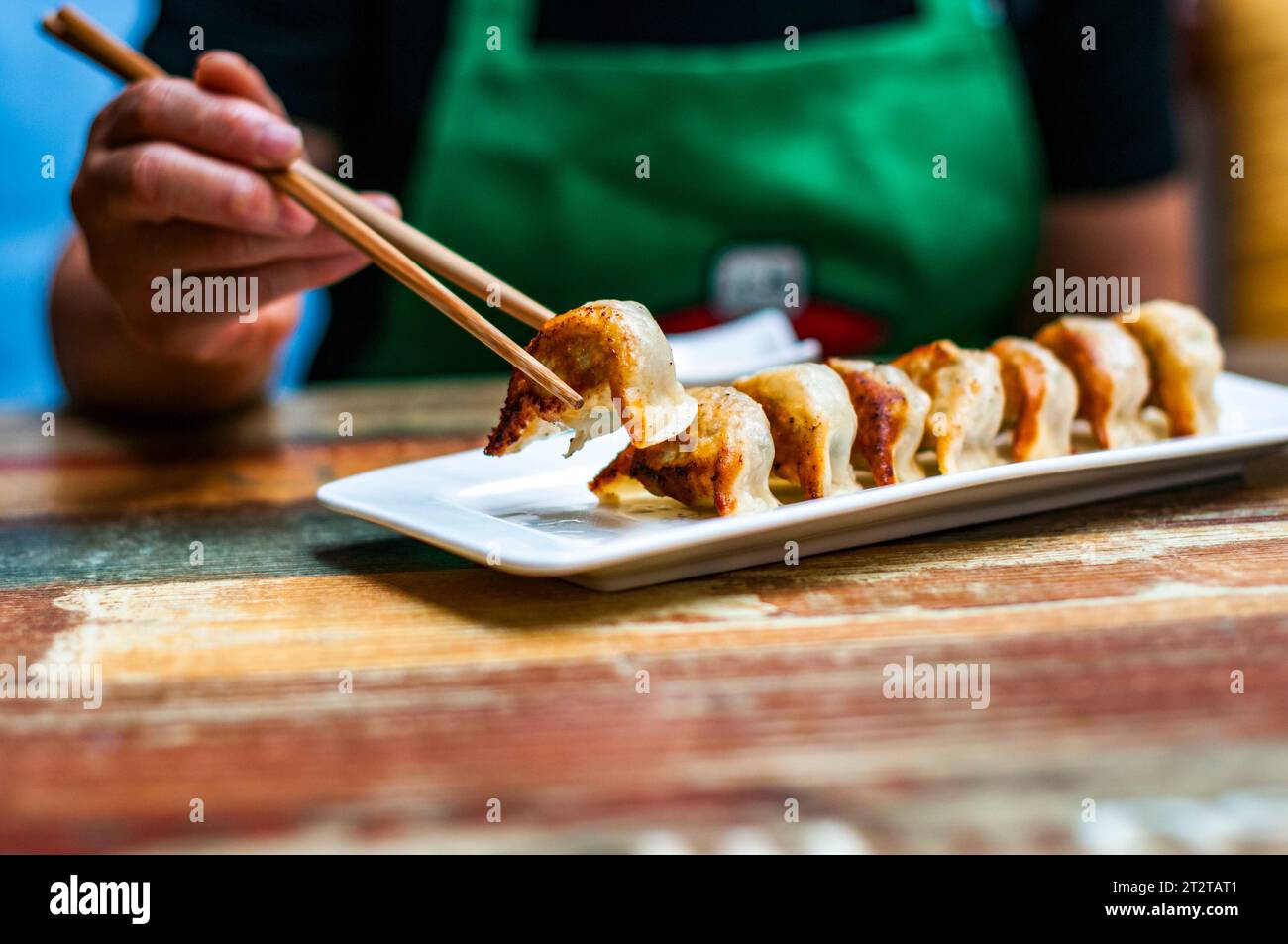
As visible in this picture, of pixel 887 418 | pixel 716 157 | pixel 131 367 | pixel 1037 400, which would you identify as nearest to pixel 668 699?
pixel 887 418

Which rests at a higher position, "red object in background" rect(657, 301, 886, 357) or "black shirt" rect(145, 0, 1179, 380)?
"black shirt" rect(145, 0, 1179, 380)

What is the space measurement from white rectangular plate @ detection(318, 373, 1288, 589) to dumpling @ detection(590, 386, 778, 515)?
33 mm

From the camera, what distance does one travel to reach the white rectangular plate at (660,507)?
1.09 meters

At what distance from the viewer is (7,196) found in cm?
384

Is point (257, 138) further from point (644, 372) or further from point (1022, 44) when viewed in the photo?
point (1022, 44)

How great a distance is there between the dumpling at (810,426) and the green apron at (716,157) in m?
1.44

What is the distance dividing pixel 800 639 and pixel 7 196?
3.69 m

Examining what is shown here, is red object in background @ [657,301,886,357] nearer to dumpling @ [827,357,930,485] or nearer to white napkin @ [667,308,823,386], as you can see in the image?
white napkin @ [667,308,823,386]

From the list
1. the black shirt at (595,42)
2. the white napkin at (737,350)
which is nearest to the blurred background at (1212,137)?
the black shirt at (595,42)

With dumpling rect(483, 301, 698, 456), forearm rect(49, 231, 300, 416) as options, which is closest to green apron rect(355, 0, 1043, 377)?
forearm rect(49, 231, 300, 416)

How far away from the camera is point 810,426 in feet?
4.33

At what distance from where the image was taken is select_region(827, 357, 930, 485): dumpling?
1.39 metres

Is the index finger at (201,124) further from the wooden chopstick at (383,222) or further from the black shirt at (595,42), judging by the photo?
the black shirt at (595,42)

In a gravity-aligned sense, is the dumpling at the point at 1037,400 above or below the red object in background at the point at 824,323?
below
